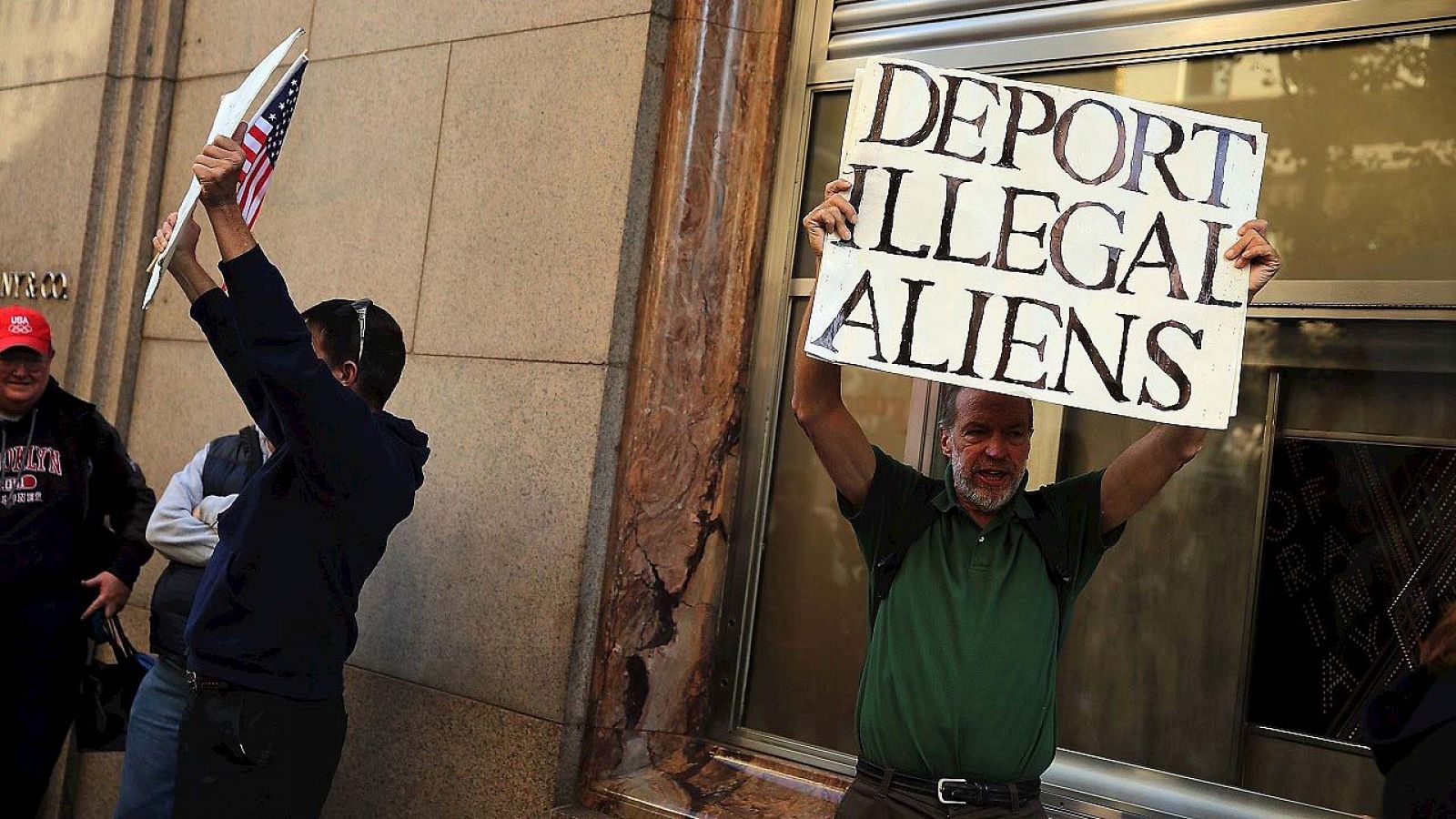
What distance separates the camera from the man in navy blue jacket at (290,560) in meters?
3.25

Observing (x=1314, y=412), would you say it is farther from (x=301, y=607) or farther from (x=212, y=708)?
(x=212, y=708)

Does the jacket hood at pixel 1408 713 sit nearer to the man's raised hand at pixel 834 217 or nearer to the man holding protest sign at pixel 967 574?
the man holding protest sign at pixel 967 574

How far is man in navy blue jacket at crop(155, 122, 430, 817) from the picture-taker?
3.25 m

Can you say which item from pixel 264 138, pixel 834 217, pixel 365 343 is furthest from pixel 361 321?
pixel 834 217

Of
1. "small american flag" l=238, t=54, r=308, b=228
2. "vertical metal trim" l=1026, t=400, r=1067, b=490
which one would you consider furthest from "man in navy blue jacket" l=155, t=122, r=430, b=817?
"vertical metal trim" l=1026, t=400, r=1067, b=490

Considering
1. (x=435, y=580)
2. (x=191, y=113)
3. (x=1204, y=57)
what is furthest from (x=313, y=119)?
(x=1204, y=57)

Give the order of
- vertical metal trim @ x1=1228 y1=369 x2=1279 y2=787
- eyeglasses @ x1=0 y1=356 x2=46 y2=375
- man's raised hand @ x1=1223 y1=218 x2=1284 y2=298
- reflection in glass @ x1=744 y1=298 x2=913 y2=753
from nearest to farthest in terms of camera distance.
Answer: man's raised hand @ x1=1223 y1=218 x2=1284 y2=298 → vertical metal trim @ x1=1228 y1=369 x2=1279 y2=787 → reflection in glass @ x1=744 y1=298 x2=913 y2=753 → eyeglasses @ x1=0 y1=356 x2=46 y2=375

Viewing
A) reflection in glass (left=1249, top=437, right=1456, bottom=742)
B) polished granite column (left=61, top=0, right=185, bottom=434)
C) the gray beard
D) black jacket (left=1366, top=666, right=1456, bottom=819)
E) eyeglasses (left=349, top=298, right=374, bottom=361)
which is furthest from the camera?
polished granite column (left=61, top=0, right=185, bottom=434)

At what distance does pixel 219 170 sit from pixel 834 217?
51.5 inches

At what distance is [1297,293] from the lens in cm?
399

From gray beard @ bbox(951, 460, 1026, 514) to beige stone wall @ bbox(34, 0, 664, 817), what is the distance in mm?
1885

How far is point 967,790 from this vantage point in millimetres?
3002

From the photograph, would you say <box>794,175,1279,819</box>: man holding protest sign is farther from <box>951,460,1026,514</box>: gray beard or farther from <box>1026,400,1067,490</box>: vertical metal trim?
<box>1026,400,1067,490</box>: vertical metal trim

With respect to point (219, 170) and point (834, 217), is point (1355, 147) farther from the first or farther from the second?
point (219, 170)
